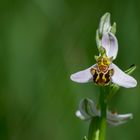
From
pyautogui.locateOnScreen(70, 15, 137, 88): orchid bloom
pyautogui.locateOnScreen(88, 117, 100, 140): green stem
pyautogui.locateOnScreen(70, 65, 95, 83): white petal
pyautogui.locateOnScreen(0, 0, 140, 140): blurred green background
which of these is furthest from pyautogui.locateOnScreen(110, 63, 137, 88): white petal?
pyautogui.locateOnScreen(0, 0, 140, 140): blurred green background

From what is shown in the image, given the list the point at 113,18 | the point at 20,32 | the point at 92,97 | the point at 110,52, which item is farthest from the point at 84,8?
the point at 110,52

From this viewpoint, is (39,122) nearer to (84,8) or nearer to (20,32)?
(20,32)

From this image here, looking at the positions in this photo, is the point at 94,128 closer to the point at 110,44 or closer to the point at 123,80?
the point at 123,80

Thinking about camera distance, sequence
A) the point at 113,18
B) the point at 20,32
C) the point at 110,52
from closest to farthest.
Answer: the point at 110,52 → the point at 20,32 → the point at 113,18

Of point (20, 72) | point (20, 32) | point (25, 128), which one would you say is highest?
point (20, 32)

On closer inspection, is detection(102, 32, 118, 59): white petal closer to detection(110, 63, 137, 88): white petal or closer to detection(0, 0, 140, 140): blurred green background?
detection(110, 63, 137, 88): white petal

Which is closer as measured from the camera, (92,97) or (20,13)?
(92,97)

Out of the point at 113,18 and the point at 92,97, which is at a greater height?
the point at 113,18

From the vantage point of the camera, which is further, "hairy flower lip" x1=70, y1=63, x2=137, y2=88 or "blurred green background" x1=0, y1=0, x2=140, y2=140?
"blurred green background" x1=0, y1=0, x2=140, y2=140
